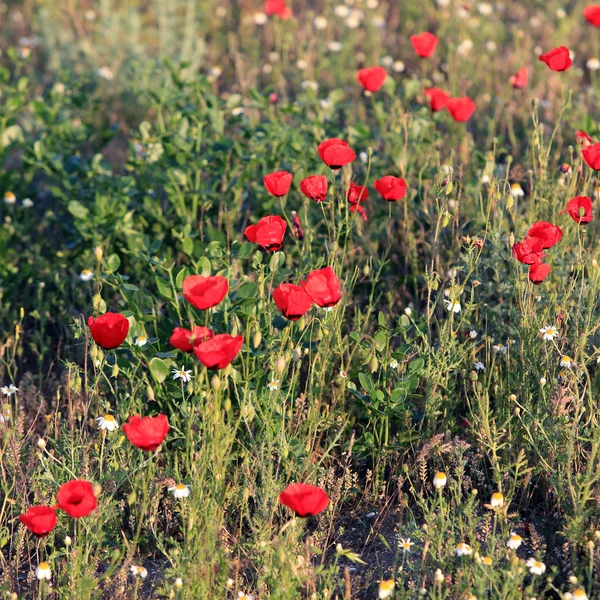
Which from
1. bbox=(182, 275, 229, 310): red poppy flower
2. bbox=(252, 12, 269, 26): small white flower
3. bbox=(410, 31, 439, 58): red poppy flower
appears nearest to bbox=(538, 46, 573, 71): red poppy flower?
bbox=(410, 31, 439, 58): red poppy flower

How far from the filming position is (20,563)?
270 centimetres

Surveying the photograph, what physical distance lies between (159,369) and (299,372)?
517 mm

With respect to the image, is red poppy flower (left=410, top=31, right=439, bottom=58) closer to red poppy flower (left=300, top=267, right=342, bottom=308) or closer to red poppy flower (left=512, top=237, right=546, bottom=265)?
red poppy flower (left=512, top=237, right=546, bottom=265)

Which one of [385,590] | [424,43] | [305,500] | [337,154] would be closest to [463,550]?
[385,590]

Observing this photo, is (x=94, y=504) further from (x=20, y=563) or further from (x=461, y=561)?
(x=461, y=561)

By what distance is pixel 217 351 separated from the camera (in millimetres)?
2211

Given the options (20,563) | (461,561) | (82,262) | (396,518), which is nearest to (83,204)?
(82,262)

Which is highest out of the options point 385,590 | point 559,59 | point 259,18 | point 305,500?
point 559,59

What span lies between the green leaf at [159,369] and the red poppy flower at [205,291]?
1.60 ft

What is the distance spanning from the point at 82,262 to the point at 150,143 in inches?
22.9

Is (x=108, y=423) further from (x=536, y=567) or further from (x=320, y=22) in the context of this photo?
(x=320, y=22)

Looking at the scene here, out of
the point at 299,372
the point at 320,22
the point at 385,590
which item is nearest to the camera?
the point at 385,590

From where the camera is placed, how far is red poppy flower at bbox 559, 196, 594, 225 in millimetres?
2713

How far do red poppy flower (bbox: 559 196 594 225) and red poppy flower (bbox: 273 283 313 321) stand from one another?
0.90 metres
